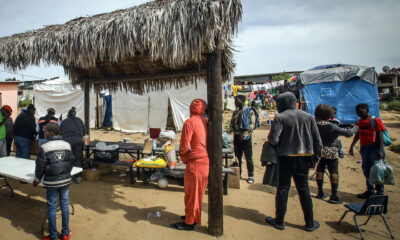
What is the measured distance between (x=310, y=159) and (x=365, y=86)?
35.1 feet

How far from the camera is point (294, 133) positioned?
2.90m

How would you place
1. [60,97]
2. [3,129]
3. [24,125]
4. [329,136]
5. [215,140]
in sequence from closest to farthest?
1. [215,140]
2. [329,136]
3. [3,129]
4. [24,125]
5. [60,97]

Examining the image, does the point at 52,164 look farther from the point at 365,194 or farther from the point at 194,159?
the point at 365,194

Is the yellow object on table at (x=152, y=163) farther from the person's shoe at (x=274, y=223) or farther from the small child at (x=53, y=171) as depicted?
the person's shoe at (x=274, y=223)

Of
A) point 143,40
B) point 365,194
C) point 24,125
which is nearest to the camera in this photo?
point 143,40

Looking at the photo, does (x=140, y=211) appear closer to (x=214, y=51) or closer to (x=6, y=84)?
(x=214, y=51)

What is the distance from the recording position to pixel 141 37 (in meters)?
3.31

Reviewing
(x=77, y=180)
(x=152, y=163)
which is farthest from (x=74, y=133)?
(x=152, y=163)

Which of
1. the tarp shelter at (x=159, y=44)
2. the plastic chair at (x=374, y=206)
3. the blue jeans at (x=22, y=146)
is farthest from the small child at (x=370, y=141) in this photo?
the blue jeans at (x=22, y=146)

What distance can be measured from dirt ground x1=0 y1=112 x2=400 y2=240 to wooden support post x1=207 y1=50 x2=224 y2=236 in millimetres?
286

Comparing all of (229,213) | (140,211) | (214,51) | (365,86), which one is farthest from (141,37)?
(365,86)

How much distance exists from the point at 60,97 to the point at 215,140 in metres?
14.2

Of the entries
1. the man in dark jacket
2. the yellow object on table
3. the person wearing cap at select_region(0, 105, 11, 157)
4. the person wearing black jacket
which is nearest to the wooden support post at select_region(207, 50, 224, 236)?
the man in dark jacket

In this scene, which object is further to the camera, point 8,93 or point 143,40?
point 8,93
